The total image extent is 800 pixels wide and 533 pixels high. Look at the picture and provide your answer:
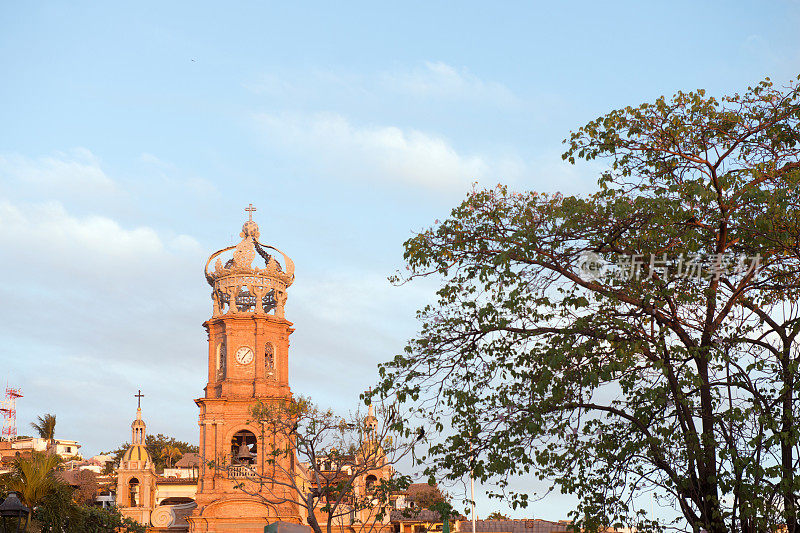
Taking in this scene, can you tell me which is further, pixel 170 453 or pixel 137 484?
pixel 170 453

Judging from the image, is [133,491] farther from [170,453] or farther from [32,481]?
[32,481]

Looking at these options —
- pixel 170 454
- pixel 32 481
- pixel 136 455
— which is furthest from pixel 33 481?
pixel 170 454

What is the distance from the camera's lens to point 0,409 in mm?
106375

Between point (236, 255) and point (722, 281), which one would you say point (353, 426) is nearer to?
point (722, 281)

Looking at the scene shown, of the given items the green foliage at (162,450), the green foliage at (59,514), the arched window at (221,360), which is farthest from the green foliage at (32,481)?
the green foliage at (162,450)

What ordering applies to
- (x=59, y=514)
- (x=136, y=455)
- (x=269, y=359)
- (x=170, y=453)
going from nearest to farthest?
1. (x=59, y=514)
2. (x=269, y=359)
3. (x=136, y=455)
4. (x=170, y=453)

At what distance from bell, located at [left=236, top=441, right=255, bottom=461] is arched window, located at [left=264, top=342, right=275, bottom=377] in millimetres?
4398

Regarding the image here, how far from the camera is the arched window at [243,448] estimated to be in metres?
55.4

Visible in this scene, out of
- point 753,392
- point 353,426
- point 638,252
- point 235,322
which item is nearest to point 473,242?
point 638,252

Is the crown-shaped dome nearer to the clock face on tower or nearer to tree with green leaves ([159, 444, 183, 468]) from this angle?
the clock face on tower

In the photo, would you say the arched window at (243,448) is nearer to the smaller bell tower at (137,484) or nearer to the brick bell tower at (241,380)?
the brick bell tower at (241,380)

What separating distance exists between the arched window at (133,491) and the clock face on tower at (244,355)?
15.1m

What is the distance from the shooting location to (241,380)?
56812mm

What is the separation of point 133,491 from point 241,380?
17067 millimetres
